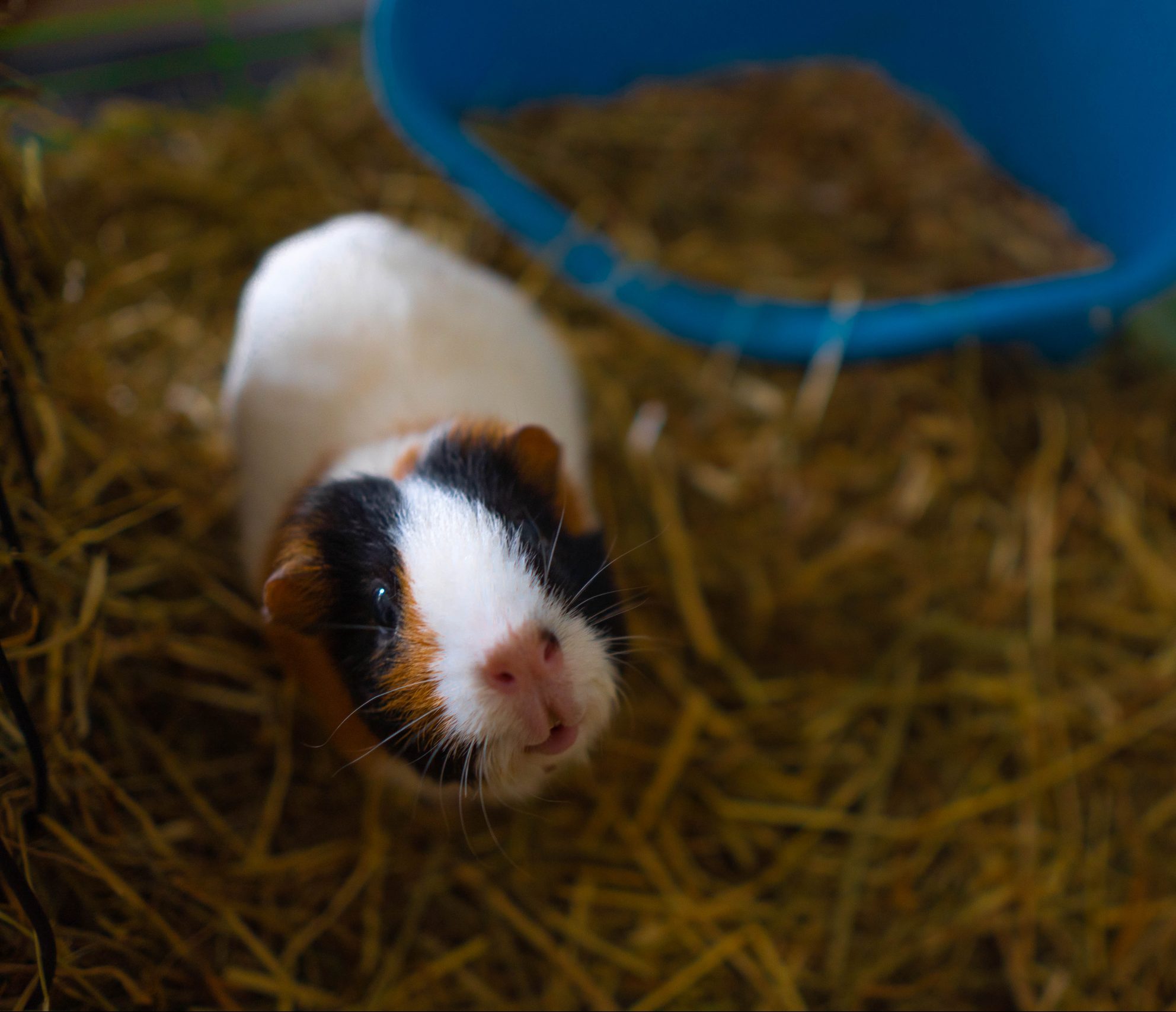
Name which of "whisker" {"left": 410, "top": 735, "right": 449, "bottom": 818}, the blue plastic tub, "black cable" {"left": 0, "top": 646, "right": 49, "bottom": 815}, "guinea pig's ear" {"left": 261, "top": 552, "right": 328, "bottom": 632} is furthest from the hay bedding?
"guinea pig's ear" {"left": 261, "top": 552, "right": 328, "bottom": 632}

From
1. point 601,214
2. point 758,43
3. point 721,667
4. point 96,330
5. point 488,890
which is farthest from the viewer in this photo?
point 758,43

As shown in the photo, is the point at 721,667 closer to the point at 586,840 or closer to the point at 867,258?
the point at 586,840

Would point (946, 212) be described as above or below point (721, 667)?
above

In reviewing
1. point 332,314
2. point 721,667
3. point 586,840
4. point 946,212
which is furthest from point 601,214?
point 586,840

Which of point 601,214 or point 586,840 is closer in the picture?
point 586,840

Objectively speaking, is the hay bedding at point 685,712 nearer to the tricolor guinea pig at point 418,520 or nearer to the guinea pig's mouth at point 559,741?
the tricolor guinea pig at point 418,520

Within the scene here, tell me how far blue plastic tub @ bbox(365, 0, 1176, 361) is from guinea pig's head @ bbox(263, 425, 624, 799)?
5.30 ft

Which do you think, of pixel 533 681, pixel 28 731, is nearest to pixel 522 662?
pixel 533 681

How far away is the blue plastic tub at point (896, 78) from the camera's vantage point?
2.98 m

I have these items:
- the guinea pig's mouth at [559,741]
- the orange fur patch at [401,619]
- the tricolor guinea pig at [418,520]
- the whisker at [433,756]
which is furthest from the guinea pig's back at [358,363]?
the guinea pig's mouth at [559,741]

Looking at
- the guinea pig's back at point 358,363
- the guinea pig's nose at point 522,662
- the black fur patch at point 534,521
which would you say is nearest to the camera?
the guinea pig's nose at point 522,662

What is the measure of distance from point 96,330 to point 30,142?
0.90m

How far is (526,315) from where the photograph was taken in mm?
2566

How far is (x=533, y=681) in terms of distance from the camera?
1336mm
